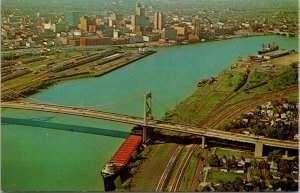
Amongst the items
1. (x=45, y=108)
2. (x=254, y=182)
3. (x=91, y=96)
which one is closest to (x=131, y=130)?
(x=91, y=96)

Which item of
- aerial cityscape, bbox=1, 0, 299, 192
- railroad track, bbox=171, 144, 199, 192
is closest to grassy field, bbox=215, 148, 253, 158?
aerial cityscape, bbox=1, 0, 299, 192

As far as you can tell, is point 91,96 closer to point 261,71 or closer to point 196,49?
point 196,49

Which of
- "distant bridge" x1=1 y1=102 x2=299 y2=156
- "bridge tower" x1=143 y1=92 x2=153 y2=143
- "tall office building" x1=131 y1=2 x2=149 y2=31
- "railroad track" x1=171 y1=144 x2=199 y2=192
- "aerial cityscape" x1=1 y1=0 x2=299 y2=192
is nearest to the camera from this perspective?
"railroad track" x1=171 y1=144 x2=199 y2=192

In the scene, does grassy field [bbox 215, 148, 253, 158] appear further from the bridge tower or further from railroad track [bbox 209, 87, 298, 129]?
the bridge tower

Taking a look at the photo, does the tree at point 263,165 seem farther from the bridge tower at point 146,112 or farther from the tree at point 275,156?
the bridge tower at point 146,112

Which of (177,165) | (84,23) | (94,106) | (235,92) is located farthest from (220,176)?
(84,23)
